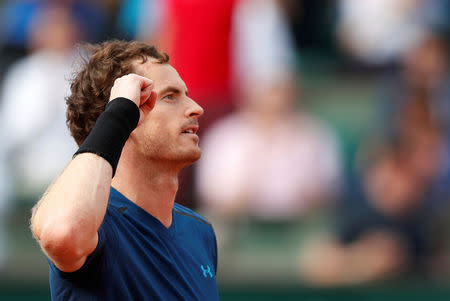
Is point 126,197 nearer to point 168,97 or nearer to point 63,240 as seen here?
point 168,97

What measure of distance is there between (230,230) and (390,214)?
1358mm

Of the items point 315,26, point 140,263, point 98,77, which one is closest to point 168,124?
point 98,77

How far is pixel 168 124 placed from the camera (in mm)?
3059

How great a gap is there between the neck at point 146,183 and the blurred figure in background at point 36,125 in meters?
4.12

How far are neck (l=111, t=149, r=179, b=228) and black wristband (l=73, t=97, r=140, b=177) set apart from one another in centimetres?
49

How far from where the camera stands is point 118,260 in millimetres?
2619

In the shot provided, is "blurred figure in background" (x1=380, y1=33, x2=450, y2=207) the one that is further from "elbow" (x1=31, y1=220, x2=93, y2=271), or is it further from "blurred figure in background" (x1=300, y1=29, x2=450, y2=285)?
"elbow" (x1=31, y1=220, x2=93, y2=271)

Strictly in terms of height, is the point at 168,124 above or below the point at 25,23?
above

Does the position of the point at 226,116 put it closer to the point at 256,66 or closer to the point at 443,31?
the point at 256,66

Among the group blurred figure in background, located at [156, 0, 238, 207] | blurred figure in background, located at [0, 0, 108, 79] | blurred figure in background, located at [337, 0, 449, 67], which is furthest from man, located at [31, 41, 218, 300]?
blurred figure in background, located at [0, 0, 108, 79]

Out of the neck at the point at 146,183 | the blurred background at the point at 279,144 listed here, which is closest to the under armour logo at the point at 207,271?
the neck at the point at 146,183

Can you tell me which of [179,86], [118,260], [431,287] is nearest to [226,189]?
[431,287]

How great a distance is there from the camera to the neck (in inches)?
118

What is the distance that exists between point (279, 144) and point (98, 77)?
3.80m
